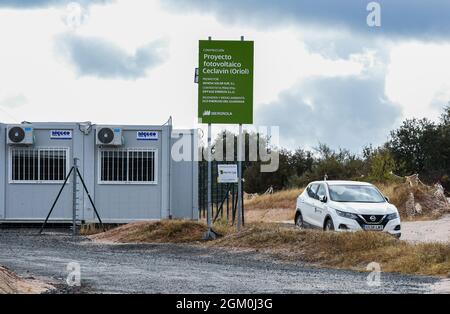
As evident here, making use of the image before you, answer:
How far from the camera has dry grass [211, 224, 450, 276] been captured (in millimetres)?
16109

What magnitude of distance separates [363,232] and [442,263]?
124 inches

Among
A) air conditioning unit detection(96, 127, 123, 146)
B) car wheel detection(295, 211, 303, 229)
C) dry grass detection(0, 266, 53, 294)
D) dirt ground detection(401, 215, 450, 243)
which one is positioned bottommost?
dirt ground detection(401, 215, 450, 243)

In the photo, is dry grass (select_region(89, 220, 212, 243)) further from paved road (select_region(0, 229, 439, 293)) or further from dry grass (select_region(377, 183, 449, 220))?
dry grass (select_region(377, 183, 449, 220))

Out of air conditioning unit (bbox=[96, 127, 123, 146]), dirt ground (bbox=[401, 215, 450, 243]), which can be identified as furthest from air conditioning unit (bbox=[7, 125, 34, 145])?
dirt ground (bbox=[401, 215, 450, 243])

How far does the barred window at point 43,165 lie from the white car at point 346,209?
360 inches

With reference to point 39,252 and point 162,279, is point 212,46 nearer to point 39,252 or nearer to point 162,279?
point 39,252

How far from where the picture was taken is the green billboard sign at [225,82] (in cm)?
2283

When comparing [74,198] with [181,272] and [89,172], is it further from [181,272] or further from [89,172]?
[181,272]

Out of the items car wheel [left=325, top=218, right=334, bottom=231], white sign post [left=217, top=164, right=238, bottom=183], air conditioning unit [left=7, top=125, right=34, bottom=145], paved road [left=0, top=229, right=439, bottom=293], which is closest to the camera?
paved road [left=0, top=229, right=439, bottom=293]

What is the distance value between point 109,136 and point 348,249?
1246 centimetres

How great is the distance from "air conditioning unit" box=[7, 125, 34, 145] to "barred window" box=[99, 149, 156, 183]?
241 centimetres

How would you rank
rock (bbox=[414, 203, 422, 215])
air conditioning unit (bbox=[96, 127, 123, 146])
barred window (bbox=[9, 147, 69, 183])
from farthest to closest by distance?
rock (bbox=[414, 203, 422, 215])
barred window (bbox=[9, 147, 69, 183])
air conditioning unit (bbox=[96, 127, 123, 146])

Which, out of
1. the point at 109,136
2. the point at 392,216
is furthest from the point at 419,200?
the point at 392,216

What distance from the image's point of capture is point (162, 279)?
44.7 ft
